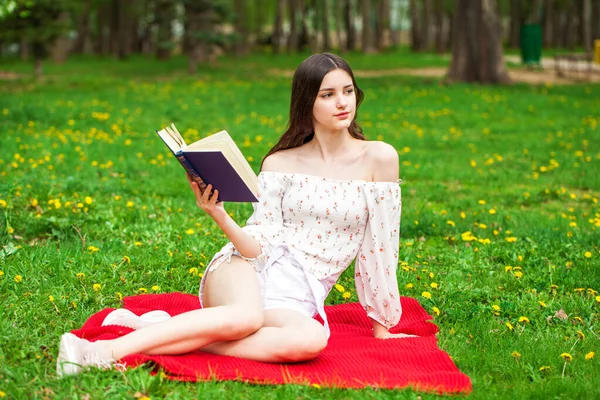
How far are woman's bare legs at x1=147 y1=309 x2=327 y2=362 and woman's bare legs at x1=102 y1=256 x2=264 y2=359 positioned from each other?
5 centimetres

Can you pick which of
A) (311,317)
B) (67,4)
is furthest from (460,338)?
(67,4)

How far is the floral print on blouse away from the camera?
4016 millimetres

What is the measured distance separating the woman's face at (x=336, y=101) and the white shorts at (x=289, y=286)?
68cm

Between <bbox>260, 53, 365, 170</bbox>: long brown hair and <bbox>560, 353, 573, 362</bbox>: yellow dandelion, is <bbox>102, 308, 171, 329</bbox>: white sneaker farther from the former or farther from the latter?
<bbox>560, 353, 573, 362</bbox>: yellow dandelion

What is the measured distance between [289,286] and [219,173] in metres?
0.76

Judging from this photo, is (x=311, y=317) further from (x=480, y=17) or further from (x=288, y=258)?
(x=480, y=17)

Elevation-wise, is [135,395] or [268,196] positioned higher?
[268,196]

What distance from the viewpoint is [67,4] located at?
771 inches

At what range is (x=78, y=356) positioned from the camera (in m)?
3.44

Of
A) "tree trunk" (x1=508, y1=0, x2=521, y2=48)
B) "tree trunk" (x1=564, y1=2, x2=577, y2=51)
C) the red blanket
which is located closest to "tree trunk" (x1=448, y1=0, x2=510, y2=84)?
the red blanket

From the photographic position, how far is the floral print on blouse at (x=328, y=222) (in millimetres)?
4016

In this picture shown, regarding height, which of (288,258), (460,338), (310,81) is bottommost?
(460,338)

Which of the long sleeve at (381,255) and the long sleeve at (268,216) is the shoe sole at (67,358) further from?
the long sleeve at (381,255)

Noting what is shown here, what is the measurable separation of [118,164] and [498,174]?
4.27 m
